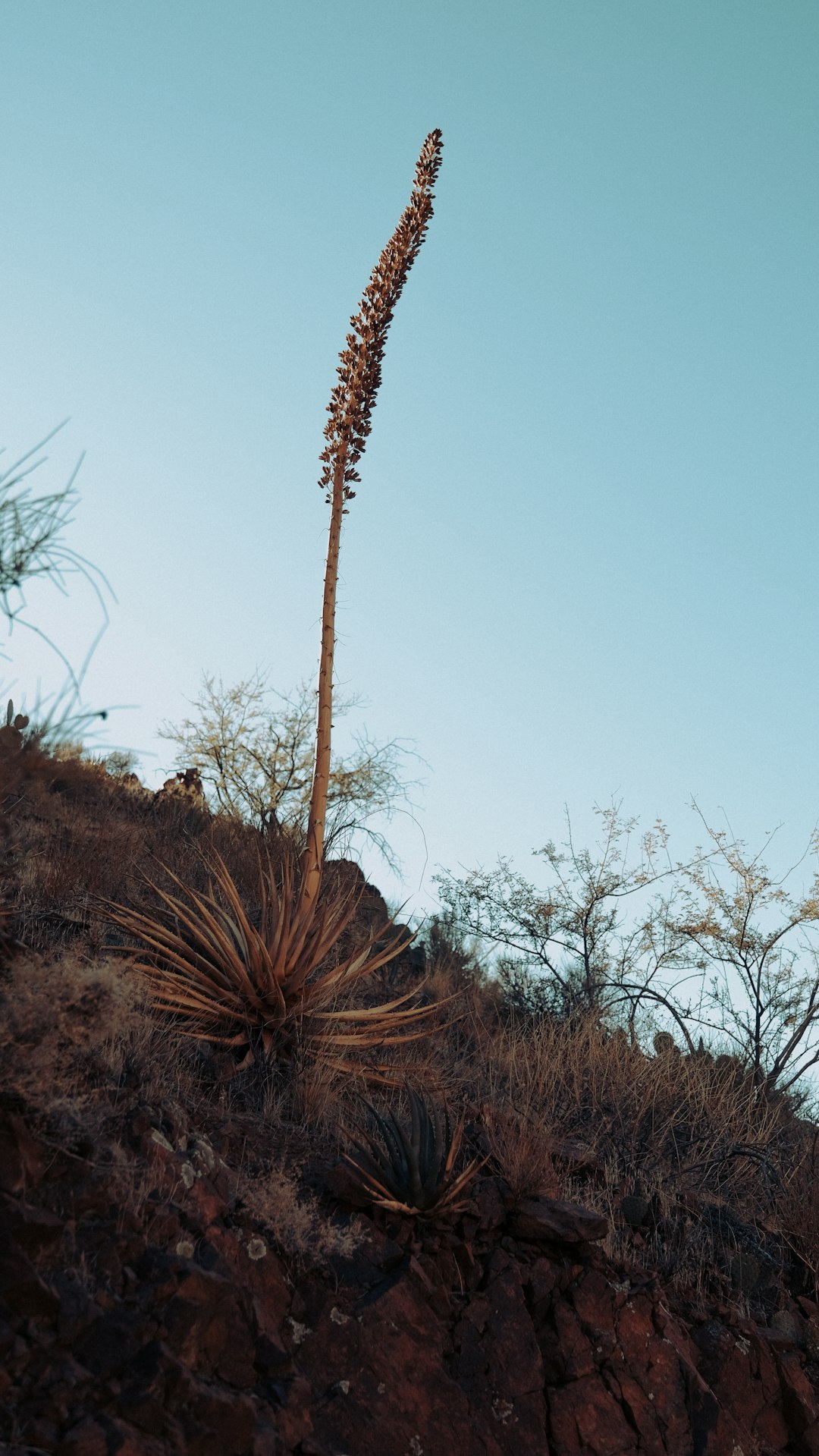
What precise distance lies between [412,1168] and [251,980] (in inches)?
70.1

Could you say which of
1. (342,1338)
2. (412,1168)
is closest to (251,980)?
(412,1168)

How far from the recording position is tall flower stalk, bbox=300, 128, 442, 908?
7.94 meters

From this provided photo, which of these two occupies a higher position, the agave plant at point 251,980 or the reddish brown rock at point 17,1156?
the agave plant at point 251,980

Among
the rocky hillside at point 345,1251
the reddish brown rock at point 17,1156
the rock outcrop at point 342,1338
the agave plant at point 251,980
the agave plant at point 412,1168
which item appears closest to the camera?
the rock outcrop at point 342,1338

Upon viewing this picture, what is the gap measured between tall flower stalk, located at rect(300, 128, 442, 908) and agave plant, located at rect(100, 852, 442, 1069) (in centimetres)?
89

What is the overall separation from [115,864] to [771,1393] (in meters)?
5.65

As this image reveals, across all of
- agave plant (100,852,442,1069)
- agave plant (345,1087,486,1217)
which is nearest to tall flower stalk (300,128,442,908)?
agave plant (100,852,442,1069)

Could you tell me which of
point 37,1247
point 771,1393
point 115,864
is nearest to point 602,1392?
point 771,1393

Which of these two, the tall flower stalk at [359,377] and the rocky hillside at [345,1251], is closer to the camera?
the rocky hillside at [345,1251]

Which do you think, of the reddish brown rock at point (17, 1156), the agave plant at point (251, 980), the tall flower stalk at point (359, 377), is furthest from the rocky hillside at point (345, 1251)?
the tall flower stalk at point (359, 377)

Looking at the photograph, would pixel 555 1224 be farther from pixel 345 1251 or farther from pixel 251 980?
pixel 251 980

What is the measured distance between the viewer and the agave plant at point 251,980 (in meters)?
6.57

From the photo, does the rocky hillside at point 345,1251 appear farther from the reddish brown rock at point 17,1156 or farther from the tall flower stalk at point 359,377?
the tall flower stalk at point 359,377

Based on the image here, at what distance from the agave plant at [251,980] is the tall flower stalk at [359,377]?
0.89 meters
